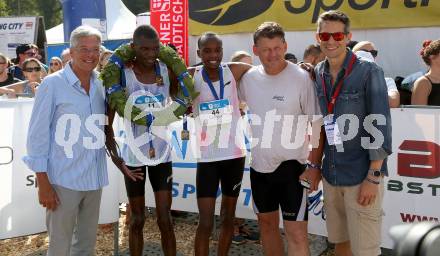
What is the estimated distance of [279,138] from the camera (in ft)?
11.4

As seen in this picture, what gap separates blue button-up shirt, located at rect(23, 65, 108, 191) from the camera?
3.18m

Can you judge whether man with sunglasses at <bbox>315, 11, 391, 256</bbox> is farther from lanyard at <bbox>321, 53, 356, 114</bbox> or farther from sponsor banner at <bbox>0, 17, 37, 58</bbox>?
sponsor banner at <bbox>0, 17, 37, 58</bbox>

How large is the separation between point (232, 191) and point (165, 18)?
5.42m

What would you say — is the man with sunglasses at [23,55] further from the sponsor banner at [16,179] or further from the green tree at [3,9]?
the green tree at [3,9]

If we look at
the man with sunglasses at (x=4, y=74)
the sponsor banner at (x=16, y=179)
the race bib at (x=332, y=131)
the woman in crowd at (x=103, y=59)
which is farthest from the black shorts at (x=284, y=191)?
the man with sunglasses at (x=4, y=74)

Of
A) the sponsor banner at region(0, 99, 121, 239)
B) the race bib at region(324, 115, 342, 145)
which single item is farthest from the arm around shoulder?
the sponsor banner at region(0, 99, 121, 239)

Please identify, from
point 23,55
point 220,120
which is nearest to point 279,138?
point 220,120

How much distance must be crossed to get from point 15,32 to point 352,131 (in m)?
16.2

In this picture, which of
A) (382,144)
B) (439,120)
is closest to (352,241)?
(382,144)

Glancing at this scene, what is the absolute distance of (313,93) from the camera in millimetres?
3389

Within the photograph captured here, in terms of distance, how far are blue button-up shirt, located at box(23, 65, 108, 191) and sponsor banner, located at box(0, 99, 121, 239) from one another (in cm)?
155

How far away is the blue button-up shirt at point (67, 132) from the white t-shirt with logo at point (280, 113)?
110cm

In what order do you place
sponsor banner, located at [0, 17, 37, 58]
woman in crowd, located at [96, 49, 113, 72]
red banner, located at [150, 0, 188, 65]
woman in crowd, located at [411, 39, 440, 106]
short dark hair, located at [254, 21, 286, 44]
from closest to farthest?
short dark hair, located at [254, 21, 286, 44]
woman in crowd, located at [411, 39, 440, 106]
woman in crowd, located at [96, 49, 113, 72]
red banner, located at [150, 0, 188, 65]
sponsor banner, located at [0, 17, 37, 58]

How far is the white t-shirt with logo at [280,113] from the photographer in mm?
3395
